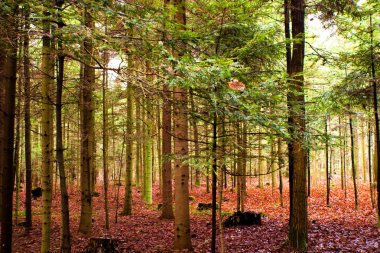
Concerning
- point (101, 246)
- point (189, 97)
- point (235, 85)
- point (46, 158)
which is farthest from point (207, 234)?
point (235, 85)

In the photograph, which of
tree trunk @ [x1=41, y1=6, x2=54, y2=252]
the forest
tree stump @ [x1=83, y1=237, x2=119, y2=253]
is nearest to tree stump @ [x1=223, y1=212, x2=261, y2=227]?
the forest

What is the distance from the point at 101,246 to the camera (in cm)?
762

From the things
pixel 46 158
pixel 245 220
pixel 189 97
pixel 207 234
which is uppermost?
pixel 189 97

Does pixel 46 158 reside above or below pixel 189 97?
below

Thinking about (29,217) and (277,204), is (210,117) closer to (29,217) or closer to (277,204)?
(29,217)

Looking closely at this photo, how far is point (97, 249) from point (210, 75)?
5633 millimetres

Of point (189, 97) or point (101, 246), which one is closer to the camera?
point (189, 97)

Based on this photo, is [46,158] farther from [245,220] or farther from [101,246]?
[245,220]

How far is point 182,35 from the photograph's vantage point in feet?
16.9

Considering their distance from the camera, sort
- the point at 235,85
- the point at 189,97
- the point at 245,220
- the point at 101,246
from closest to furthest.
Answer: the point at 235,85, the point at 189,97, the point at 101,246, the point at 245,220

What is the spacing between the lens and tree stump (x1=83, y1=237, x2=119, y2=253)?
7590 mm

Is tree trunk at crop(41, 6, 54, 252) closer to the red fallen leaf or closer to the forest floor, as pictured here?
the forest floor

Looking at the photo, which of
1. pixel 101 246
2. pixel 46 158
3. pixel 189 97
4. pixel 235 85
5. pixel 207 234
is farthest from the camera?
pixel 207 234

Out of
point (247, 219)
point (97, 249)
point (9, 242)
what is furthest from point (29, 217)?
point (247, 219)
